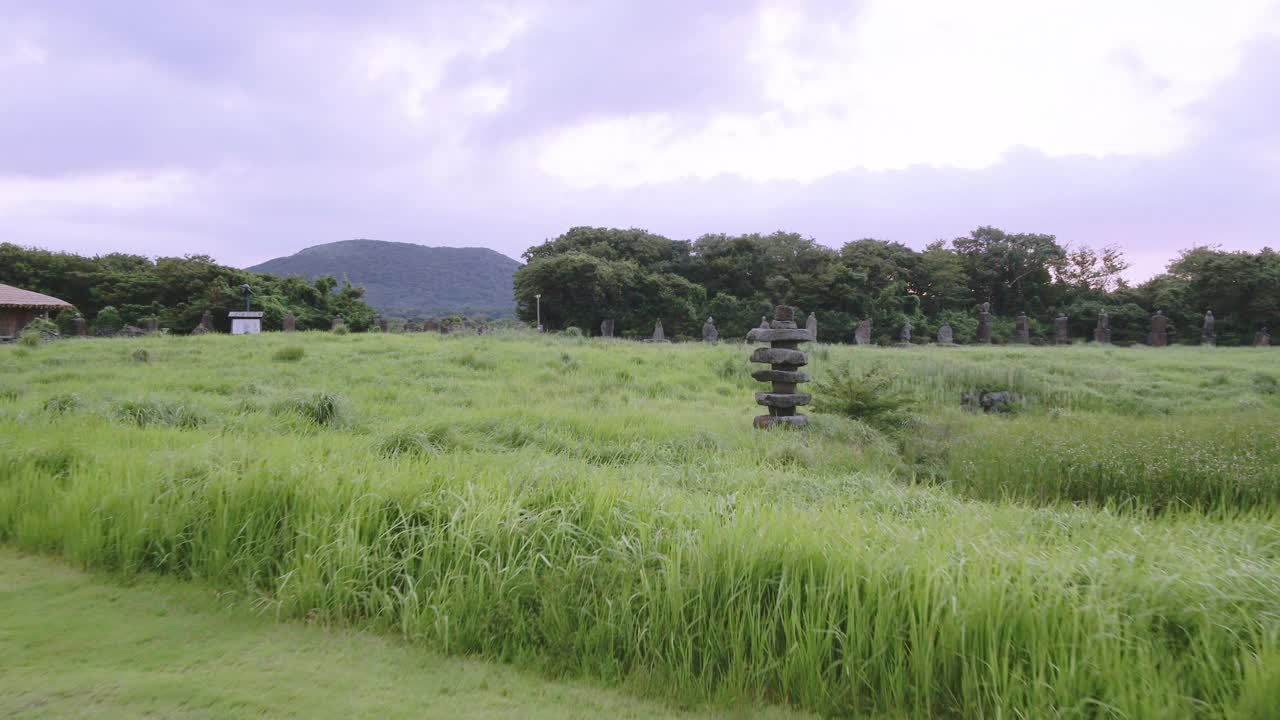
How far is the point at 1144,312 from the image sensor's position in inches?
1313

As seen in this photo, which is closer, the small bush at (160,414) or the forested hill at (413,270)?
the small bush at (160,414)

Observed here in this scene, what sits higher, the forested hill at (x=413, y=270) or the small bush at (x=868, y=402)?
the forested hill at (x=413, y=270)

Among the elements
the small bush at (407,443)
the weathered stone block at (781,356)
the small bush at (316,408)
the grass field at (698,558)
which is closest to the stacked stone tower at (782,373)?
the weathered stone block at (781,356)

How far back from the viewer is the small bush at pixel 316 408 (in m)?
6.23

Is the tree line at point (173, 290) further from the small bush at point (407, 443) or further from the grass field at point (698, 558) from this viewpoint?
the grass field at point (698, 558)

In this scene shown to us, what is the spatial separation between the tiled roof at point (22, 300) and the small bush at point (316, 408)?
29699 mm

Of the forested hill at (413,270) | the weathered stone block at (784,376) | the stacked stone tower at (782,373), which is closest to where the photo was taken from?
the stacked stone tower at (782,373)

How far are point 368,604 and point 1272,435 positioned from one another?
8455mm

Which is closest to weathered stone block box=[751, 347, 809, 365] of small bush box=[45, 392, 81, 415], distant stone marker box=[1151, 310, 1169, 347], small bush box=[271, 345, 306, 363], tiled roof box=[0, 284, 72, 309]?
small bush box=[45, 392, 81, 415]

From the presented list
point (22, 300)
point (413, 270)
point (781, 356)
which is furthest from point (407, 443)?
point (413, 270)

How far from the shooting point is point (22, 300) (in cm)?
2695

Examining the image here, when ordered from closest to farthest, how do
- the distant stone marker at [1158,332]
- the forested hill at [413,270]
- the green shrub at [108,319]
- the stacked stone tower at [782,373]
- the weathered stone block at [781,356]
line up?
the stacked stone tower at [782,373], the weathered stone block at [781,356], the distant stone marker at [1158,332], the green shrub at [108,319], the forested hill at [413,270]

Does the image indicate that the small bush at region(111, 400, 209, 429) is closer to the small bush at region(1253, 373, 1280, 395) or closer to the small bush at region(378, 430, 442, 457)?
the small bush at region(378, 430, 442, 457)

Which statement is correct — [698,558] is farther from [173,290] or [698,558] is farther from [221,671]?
[173,290]
